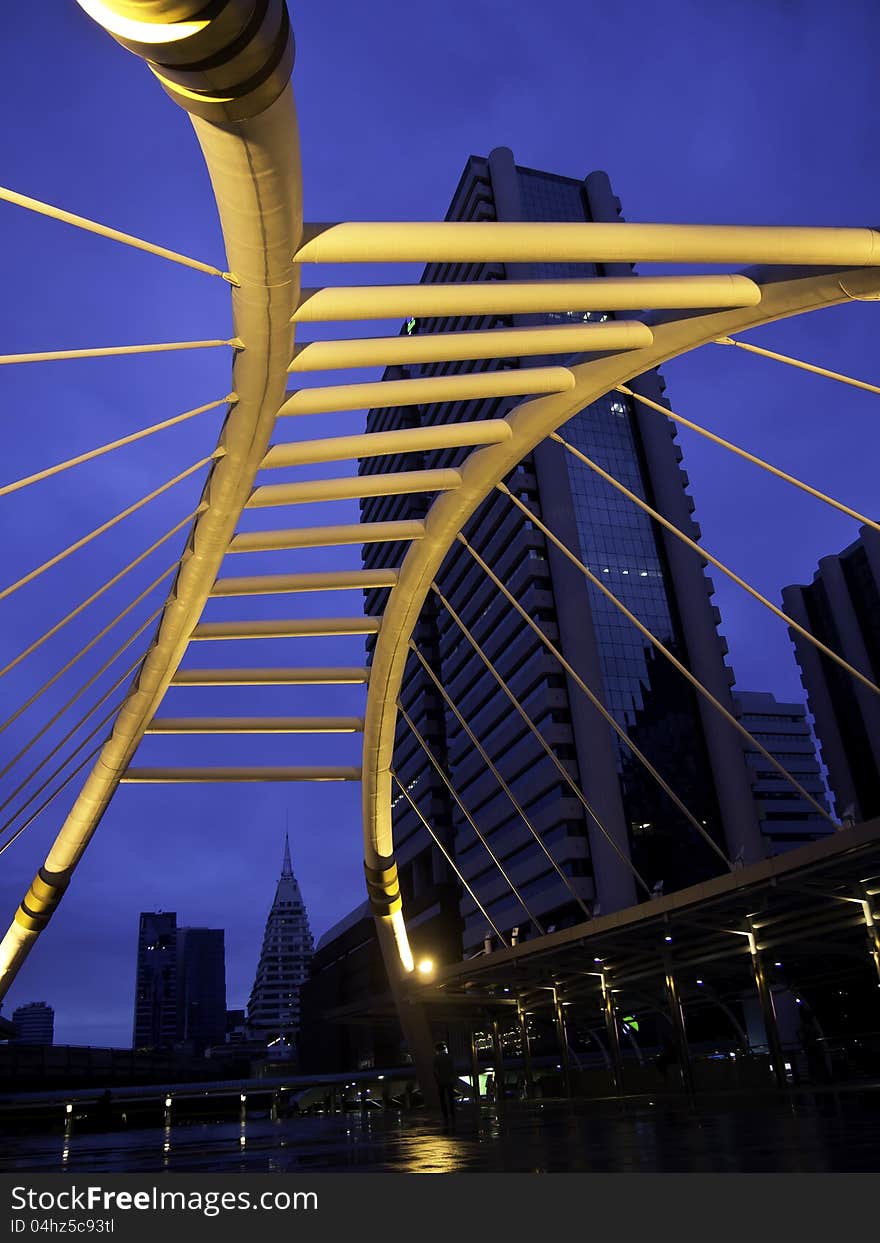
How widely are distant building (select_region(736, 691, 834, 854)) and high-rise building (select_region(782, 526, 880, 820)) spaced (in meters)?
3.76

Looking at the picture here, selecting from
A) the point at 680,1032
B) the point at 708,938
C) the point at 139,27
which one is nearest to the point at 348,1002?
the point at 680,1032

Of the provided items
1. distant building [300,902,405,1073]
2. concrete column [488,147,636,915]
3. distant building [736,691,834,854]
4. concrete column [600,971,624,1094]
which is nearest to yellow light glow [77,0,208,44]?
concrete column [600,971,624,1094]

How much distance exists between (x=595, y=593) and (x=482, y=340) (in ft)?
219

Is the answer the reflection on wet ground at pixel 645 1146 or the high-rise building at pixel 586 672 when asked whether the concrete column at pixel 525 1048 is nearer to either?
the reflection on wet ground at pixel 645 1146

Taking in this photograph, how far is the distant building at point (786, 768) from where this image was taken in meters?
93.4

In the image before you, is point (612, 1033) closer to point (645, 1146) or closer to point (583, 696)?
point (645, 1146)

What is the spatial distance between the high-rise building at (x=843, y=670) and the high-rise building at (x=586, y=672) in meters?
27.9

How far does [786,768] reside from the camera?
109750mm

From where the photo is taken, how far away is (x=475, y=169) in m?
93.4

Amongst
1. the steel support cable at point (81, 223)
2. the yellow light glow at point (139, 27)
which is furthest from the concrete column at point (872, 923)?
the yellow light glow at point (139, 27)

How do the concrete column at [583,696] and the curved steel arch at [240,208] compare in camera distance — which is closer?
the curved steel arch at [240,208]

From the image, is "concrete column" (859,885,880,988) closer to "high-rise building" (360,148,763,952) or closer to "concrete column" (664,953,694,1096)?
"concrete column" (664,953,694,1096)

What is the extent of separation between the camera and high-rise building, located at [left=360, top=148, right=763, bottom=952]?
73.5 meters
